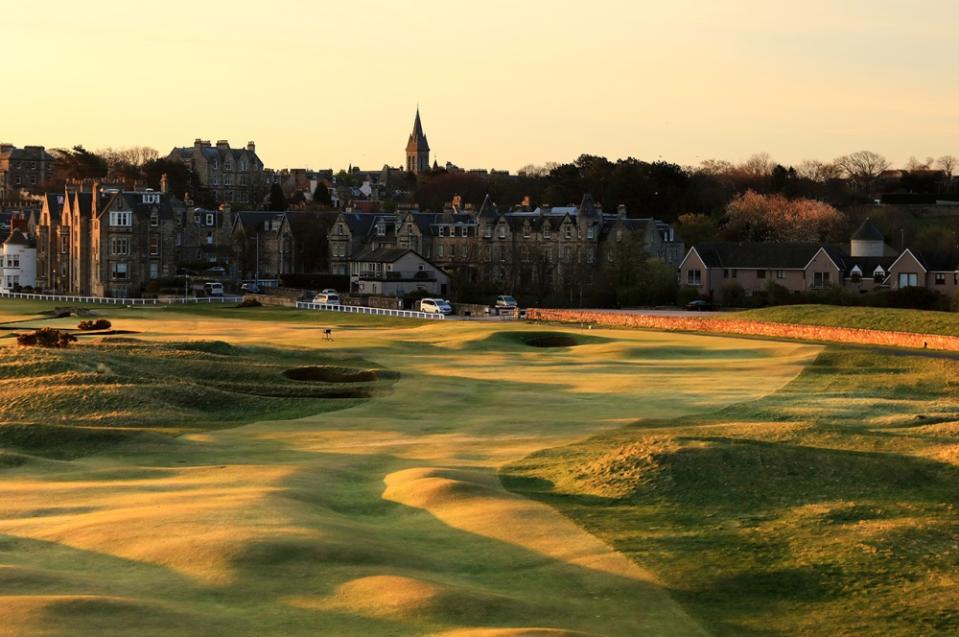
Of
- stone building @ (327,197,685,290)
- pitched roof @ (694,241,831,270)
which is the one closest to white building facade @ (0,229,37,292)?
stone building @ (327,197,685,290)

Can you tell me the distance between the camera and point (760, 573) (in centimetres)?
2694

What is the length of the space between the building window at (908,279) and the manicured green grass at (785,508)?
2986 inches

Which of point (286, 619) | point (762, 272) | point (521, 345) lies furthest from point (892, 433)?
point (762, 272)

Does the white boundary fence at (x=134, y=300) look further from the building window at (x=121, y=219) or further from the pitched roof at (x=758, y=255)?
the pitched roof at (x=758, y=255)

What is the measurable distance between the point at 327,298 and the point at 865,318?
54012mm

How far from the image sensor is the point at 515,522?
3120 cm

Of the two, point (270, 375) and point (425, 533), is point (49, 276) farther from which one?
point (425, 533)

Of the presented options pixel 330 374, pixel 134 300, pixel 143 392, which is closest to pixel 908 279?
pixel 134 300

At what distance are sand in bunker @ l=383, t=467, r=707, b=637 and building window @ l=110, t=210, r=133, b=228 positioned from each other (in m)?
114

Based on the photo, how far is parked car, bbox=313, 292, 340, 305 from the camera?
126 metres

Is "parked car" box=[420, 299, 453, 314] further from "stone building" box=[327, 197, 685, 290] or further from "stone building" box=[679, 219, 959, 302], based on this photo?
"stone building" box=[679, 219, 959, 302]

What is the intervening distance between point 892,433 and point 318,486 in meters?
18.5

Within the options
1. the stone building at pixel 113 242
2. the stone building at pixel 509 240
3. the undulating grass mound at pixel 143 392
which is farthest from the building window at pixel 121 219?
the undulating grass mound at pixel 143 392

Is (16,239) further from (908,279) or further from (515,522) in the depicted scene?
(515,522)
